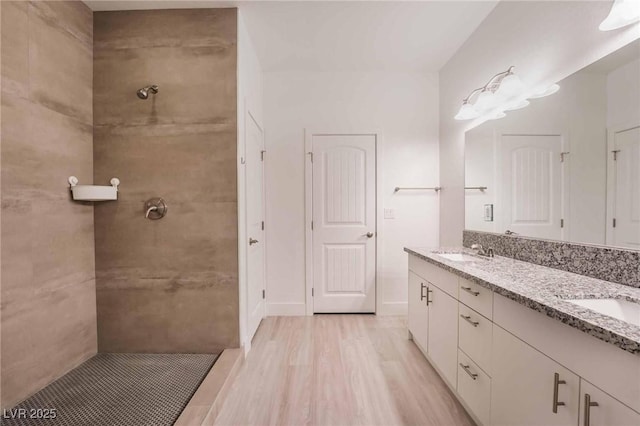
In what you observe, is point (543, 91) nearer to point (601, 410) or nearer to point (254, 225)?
point (601, 410)

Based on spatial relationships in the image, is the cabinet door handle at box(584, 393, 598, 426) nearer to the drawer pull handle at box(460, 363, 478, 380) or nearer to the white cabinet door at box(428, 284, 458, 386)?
the drawer pull handle at box(460, 363, 478, 380)

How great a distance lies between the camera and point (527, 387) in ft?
3.50

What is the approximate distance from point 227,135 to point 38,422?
1909mm

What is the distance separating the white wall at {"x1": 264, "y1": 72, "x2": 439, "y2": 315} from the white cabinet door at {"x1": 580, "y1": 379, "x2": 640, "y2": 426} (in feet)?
7.26

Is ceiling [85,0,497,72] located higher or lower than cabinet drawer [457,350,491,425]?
higher

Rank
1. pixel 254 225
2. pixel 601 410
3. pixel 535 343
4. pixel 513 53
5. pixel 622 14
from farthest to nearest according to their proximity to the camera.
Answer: pixel 254 225 < pixel 513 53 < pixel 622 14 < pixel 535 343 < pixel 601 410

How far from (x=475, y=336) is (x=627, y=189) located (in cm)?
96

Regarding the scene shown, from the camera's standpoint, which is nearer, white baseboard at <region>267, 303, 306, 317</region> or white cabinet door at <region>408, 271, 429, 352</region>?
white cabinet door at <region>408, 271, 429, 352</region>

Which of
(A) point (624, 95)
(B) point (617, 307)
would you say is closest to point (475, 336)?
(B) point (617, 307)

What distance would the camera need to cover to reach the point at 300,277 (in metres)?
3.02

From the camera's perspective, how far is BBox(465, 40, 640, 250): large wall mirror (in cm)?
121

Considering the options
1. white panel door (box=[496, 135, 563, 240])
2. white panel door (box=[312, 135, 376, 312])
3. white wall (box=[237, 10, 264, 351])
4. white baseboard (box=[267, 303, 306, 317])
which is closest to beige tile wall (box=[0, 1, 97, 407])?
white wall (box=[237, 10, 264, 351])

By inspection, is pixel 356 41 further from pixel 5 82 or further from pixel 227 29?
pixel 5 82

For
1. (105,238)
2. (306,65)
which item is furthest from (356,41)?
(105,238)
